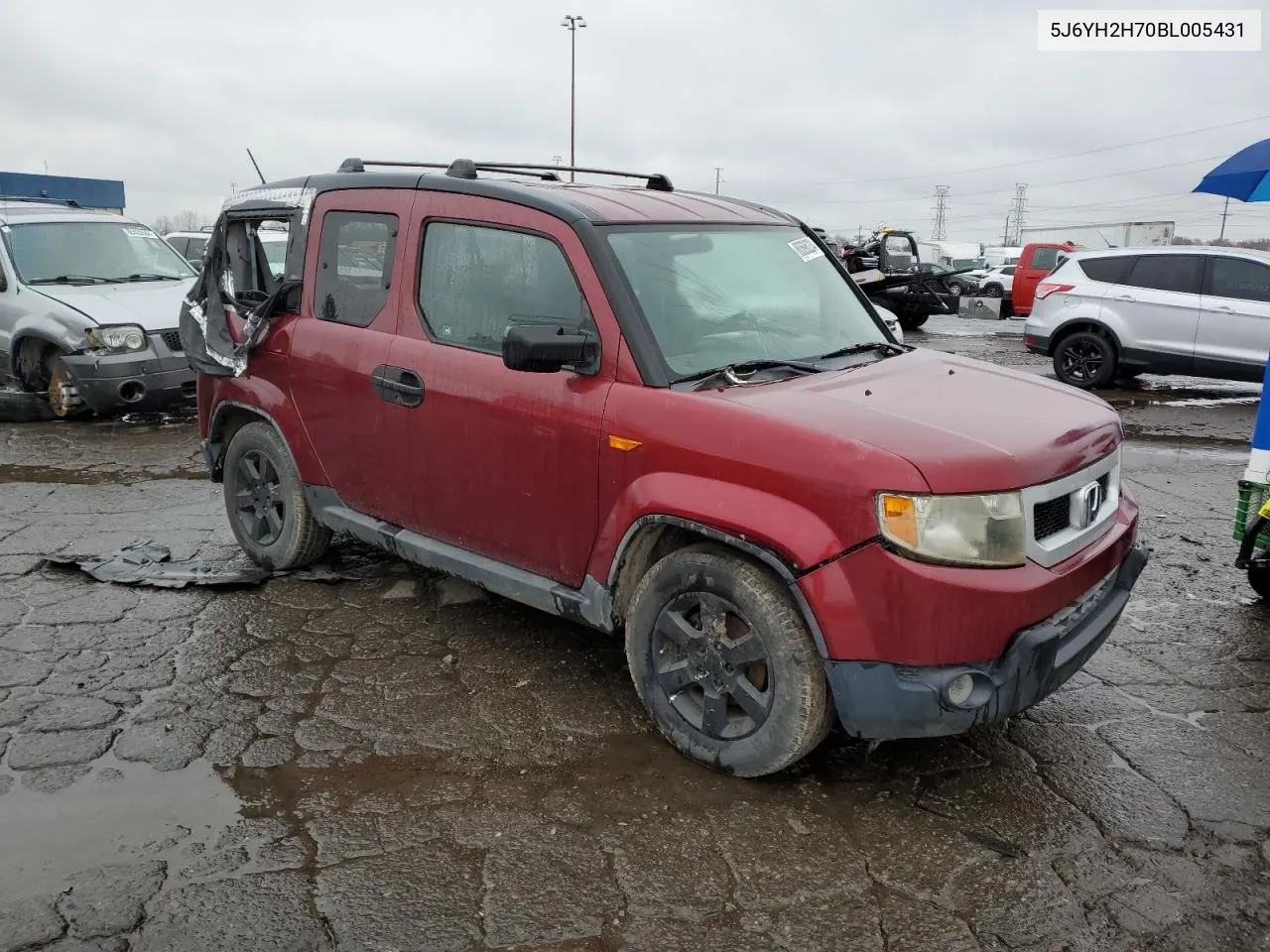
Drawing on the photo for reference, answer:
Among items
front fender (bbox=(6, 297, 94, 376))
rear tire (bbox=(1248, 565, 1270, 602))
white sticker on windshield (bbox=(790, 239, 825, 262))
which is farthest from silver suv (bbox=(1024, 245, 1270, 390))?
front fender (bbox=(6, 297, 94, 376))

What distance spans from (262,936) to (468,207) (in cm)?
261

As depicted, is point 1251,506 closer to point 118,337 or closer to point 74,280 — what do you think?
point 118,337

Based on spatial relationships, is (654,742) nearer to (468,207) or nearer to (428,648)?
(428,648)

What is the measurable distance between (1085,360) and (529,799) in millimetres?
10926

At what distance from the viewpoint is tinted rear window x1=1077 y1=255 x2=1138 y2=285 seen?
→ 39.0ft

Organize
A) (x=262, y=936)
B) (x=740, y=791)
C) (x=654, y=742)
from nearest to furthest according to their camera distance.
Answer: (x=262, y=936)
(x=740, y=791)
(x=654, y=742)

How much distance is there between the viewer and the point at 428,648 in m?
4.30

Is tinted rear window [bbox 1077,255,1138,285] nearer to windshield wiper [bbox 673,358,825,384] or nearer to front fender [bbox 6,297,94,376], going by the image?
windshield wiper [bbox 673,358,825,384]

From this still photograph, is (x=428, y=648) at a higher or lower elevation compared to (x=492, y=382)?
lower

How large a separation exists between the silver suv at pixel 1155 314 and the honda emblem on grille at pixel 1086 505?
352 inches

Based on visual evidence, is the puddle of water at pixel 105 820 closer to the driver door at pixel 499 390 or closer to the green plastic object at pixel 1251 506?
the driver door at pixel 499 390

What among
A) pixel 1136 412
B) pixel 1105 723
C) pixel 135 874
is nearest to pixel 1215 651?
pixel 1105 723

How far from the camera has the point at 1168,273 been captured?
11.5 meters

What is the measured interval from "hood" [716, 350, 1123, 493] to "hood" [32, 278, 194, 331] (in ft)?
23.2
